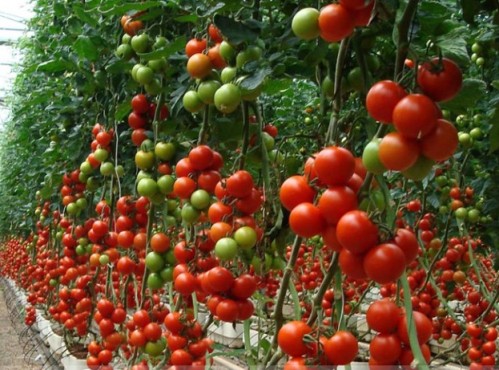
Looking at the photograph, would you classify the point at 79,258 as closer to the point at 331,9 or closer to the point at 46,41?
the point at 46,41

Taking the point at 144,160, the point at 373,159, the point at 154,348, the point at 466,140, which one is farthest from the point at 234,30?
the point at 466,140

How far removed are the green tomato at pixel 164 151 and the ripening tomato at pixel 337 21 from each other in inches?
27.7

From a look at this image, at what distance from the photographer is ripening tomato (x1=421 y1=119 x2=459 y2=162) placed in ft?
1.66

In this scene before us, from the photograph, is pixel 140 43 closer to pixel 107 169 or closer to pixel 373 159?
pixel 107 169

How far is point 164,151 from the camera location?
4.03ft

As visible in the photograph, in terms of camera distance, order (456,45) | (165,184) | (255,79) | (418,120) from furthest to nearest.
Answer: (165,184)
(255,79)
(456,45)
(418,120)

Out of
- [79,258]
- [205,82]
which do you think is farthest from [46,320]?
A: [205,82]

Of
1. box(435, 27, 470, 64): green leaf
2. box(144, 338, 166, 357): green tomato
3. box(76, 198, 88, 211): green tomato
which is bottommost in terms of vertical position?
box(144, 338, 166, 357): green tomato

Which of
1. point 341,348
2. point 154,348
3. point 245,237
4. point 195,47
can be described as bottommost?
point 154,348

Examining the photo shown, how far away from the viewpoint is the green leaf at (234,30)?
0.83 metres

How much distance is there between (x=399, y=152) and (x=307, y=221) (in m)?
0.12

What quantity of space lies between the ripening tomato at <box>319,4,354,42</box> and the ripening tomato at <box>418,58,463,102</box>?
0.30 ft

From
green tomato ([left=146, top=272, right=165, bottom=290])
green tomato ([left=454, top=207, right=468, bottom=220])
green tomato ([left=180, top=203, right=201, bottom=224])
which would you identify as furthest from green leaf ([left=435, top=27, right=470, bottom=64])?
green tomato ([left=454, top=207, right=468, bottom=220])

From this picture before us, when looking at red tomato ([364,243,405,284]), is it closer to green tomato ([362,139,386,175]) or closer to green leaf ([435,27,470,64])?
green tomato ([362,139,386,175])
